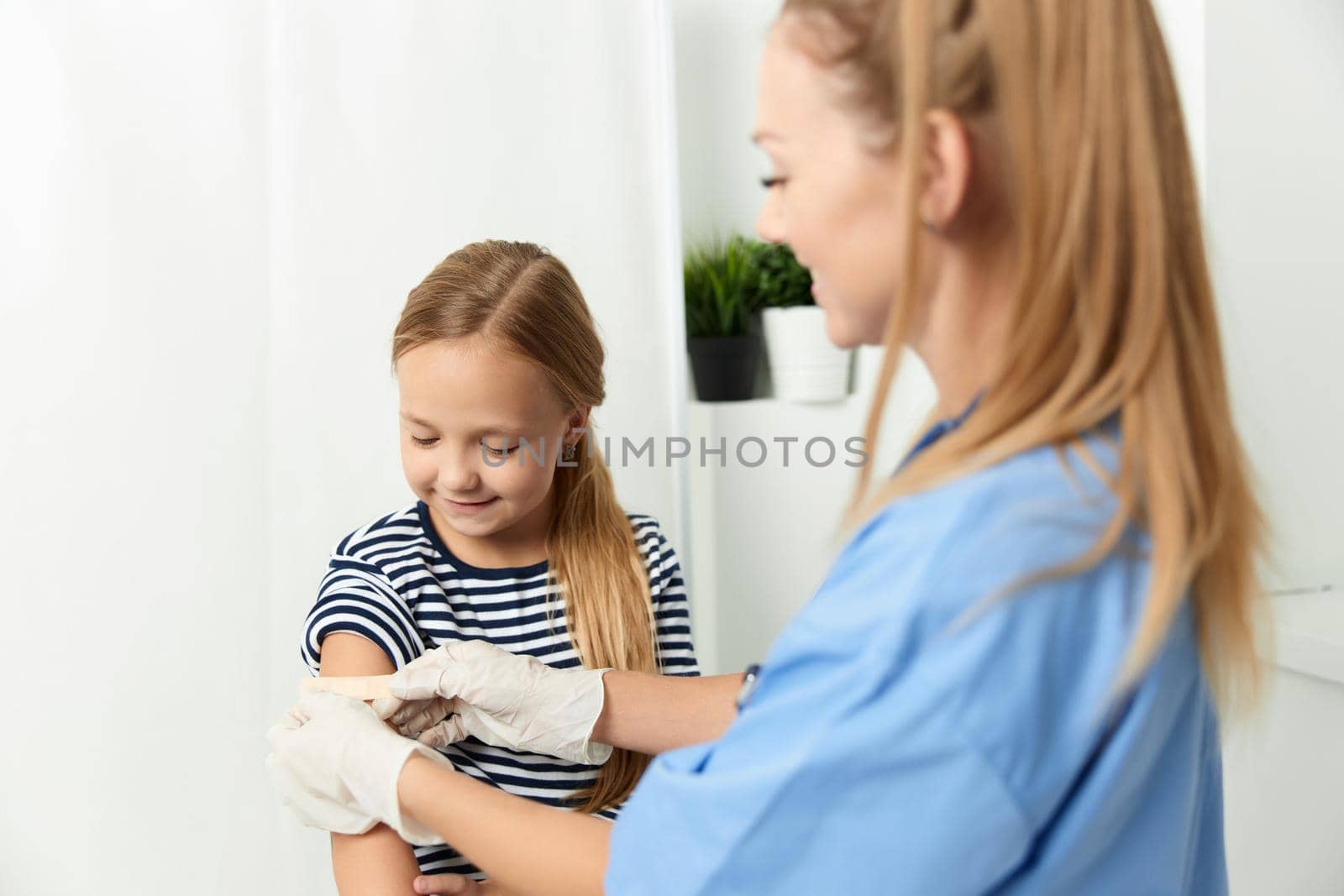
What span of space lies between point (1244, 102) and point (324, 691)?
1.32 meters

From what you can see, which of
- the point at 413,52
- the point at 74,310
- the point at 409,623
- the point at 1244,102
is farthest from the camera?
the point at 413,52

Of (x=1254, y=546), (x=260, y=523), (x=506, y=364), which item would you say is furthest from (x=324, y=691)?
(x=1254, y=546)

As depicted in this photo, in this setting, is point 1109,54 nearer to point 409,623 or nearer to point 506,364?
point 506,364

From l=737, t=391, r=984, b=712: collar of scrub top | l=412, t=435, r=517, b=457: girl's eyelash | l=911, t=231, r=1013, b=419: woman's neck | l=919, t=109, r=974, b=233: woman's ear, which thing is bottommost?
l=412, t=435, r=517, b=457: girl's eyelash

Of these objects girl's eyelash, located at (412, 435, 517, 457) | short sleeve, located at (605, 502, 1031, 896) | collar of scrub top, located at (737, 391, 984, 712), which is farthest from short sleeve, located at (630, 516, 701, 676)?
short sleeve, located at (605, 502, 1031, 896)

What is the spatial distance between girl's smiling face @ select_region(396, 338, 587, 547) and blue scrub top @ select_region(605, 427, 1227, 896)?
0.52 metres

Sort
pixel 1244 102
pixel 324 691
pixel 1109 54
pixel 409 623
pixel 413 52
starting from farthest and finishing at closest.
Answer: pixel 413 52
pixel 1244 102
pixel 409 623
pixel 324 691
pixel 1109 54

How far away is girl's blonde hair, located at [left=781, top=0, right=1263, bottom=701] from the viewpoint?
1.94 feet

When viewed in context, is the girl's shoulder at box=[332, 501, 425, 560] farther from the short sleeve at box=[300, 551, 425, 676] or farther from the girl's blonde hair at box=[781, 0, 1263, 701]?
the girl's blonde hair at box=[781, 0, 1263, 701]

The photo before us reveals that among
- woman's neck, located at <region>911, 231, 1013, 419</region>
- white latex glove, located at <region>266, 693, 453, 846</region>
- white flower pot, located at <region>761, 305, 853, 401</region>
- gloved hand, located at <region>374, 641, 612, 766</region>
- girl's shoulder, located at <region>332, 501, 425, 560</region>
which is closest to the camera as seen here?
woman's neck, located at <region>911, 231, 1013, 419</region>

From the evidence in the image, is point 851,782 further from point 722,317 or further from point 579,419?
point 722,317

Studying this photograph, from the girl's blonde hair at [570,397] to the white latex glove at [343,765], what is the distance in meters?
0.25

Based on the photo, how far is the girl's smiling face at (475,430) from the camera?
3.52 ft

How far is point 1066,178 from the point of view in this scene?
0.60m
